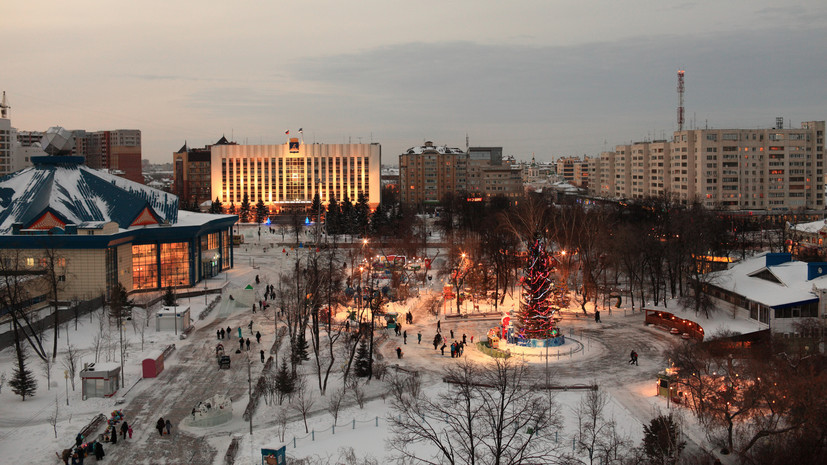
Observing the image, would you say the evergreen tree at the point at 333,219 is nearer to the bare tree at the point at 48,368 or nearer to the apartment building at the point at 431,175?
the apartment building at the point at 431,175

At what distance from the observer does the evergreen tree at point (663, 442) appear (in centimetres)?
2220

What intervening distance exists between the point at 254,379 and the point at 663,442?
59.2ft

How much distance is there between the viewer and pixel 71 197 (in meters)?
54.7

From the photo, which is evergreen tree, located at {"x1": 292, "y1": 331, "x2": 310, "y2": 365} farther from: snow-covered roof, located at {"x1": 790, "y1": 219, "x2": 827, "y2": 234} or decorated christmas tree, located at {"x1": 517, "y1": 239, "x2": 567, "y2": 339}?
snow-covered roof, located at {"x1": 790, "y1": 219, "x2": 827, "y2": 234}

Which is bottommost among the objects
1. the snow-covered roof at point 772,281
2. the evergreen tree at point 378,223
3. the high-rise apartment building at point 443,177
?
the snow-covered roof at point 772,281

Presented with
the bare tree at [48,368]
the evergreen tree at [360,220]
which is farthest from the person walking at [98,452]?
the evergreen tree at [360,220]

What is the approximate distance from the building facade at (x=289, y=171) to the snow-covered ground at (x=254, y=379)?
89.1 metres

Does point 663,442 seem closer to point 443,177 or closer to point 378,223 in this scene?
point 378,223

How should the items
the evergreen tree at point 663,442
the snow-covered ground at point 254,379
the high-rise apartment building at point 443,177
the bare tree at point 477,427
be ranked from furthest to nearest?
the high-rise apartment building at point 443,177, the snow-covered ground at point 254,379, the evergreen tree at point 663,442, the bare tree at point 477,427

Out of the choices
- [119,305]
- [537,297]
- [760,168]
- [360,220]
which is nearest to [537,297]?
[537,297]

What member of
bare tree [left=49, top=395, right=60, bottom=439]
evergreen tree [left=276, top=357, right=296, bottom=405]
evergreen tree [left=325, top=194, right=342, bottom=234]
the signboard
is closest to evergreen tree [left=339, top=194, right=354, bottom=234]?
evergreen tree [left=325, top=194, right=342, bottom=234]

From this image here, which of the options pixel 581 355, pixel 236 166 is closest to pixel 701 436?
pixel 581 355

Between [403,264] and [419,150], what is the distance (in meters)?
96.9

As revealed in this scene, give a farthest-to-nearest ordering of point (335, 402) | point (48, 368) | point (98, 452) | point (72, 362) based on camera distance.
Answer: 1. point (48, 368)
2. point (72, 362)
3. point (335, 402)
4. point (98, 452)
